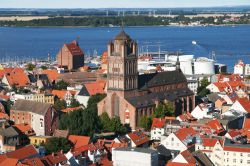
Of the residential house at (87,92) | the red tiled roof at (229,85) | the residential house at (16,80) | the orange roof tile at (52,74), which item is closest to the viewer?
the residential house at (87,92)

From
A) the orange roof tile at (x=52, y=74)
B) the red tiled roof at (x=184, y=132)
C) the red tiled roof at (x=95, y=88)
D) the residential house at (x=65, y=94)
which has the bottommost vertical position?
the orange roof tile at (x=52, y=74)

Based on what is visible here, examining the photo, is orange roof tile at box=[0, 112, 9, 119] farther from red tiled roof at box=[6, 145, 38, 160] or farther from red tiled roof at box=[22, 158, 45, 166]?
→ red tiled roof at box=[22, 158, 45, 166]

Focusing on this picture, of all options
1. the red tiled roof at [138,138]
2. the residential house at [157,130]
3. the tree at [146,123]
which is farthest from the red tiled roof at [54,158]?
the tree at [146,123]

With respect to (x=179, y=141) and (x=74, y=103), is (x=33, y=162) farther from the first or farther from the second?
(x=74, y=103)

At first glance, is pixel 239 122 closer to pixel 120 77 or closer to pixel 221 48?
pixel 120 77

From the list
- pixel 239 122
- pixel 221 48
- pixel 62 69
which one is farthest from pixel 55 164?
pixel 221 48

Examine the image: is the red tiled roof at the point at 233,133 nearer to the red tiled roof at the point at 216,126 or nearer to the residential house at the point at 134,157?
the red tiled roof at the point at 216,126
